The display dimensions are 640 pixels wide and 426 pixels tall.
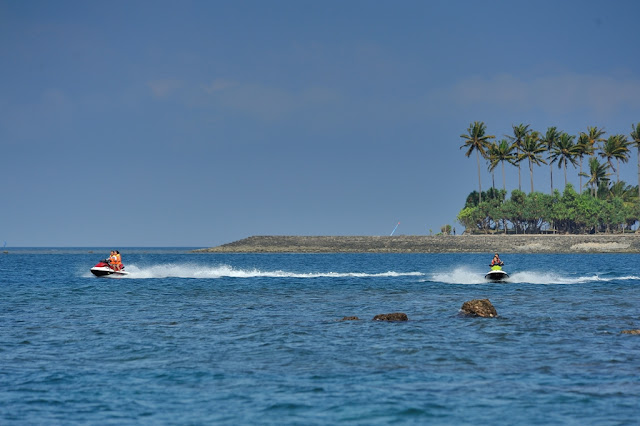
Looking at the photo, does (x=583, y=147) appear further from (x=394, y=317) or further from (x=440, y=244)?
(x=394, y=317)

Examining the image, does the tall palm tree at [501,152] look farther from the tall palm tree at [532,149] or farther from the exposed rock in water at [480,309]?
the exposed rock in water at [480,309]

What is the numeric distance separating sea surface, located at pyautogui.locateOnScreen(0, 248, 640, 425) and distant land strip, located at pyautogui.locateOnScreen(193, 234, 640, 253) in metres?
116

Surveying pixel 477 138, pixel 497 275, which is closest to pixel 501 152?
pixel 477 138

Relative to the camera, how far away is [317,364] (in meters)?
18.8

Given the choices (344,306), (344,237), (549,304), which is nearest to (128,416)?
(344,306)

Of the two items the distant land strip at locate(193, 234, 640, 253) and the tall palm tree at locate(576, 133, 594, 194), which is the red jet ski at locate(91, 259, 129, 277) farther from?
the tall palm tree at locate(576, 133, 594, 194)

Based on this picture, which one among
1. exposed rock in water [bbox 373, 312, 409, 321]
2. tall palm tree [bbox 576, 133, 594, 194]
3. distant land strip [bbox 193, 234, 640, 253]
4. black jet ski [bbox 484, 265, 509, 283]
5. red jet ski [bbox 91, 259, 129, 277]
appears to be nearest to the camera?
exposed rock in water [bbox 373, 312, 409, 321]

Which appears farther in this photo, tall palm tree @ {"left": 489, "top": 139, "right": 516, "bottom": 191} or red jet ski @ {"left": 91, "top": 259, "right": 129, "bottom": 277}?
tall palm tree @ {"left": 489, "top": 139, "right": 516, "bottom": 191}

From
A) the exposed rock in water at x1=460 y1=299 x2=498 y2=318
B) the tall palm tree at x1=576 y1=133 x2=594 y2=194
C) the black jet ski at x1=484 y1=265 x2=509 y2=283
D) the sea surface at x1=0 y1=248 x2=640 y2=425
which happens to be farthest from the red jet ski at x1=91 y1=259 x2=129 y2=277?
the tall palm tree at x1=576 y1=133 x2=594 y2=194

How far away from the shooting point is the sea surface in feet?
45.9

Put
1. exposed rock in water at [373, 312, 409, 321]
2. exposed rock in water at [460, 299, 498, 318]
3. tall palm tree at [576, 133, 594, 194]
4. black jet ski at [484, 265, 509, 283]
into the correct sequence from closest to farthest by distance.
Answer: exposed rock in water at [373, 312, 409, 321]
exposed rock in water at [460, 299, 498, 318]
black jet ski at [484, 265, 509, 283]
tall palm tree at [576, 133, 594, 194]

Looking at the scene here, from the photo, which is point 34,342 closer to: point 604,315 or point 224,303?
point 224,303

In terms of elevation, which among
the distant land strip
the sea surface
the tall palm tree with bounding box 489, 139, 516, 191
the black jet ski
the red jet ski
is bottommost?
the sea surface

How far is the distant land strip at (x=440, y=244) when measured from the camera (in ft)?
474
